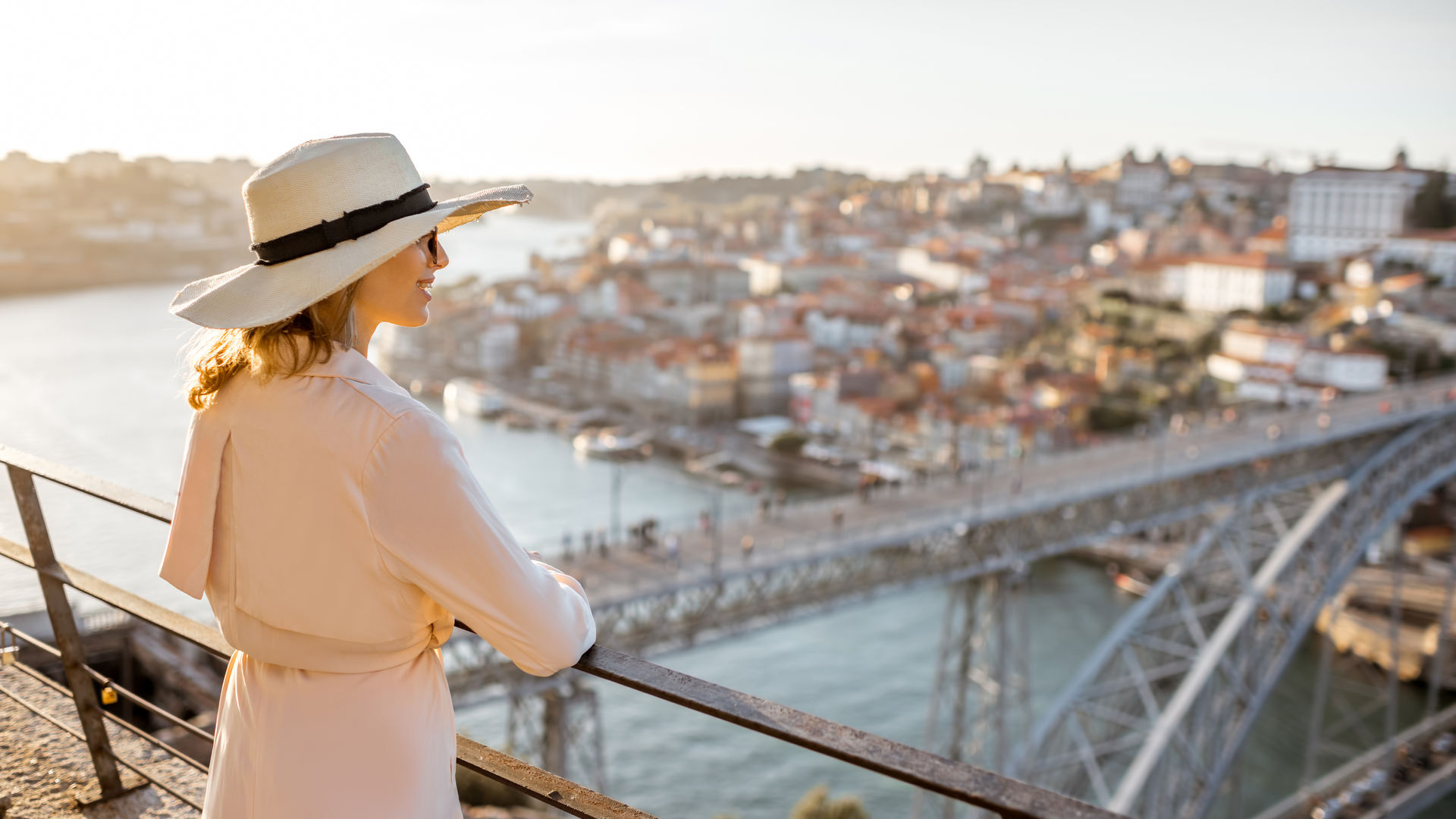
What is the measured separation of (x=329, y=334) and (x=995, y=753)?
6998 millimetres

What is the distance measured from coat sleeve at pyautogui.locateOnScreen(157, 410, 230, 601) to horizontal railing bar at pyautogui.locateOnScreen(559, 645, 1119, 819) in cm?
18

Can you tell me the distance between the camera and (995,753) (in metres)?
6.93

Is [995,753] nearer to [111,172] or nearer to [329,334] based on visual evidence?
[111,172]

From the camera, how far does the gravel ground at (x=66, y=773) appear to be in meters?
0.94

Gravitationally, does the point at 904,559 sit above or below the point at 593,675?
below

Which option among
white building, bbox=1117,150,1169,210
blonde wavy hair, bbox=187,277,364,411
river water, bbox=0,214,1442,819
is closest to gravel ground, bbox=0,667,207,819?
blonde wavy hair, bbox=187,277,364,411

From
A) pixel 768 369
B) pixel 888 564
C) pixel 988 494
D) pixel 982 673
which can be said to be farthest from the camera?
pixel 768 369

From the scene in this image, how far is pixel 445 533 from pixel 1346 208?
35059 mm

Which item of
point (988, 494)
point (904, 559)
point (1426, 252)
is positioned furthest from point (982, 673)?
point (1426, 252)

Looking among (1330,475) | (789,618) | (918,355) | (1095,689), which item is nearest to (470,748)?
(1095,689)

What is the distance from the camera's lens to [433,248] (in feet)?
1.73

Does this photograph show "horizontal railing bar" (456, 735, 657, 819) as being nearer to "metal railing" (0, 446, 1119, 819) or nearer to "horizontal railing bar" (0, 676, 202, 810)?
"metal railing" (0, 446, 1119, 819)

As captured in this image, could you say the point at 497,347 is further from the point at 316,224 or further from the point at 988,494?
the point at 316,224

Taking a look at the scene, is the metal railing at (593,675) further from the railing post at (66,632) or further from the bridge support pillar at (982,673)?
the bridge support pillar at (982,673)
